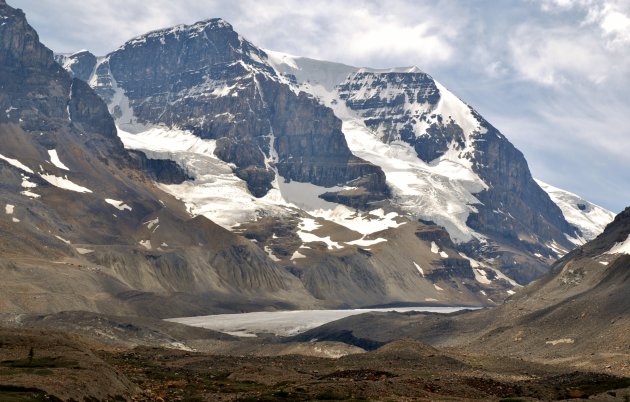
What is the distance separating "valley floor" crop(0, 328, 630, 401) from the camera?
76.9 meters

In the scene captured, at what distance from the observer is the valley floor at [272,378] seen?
76938 millimetres

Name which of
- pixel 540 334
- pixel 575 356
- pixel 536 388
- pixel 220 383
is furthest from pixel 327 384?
pixel 540 334

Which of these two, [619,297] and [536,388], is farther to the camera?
[619,297]

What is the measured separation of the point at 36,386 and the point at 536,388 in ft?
171

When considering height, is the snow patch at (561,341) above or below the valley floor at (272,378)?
above

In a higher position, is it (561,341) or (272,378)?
(561,341)

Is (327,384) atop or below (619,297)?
below

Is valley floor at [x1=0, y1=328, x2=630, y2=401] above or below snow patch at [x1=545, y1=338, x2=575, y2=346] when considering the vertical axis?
below

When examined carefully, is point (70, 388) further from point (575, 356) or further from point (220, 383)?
point (575, 356)

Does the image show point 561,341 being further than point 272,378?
Yes

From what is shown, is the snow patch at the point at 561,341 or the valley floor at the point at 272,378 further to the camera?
the snow patch at the point at 561,341

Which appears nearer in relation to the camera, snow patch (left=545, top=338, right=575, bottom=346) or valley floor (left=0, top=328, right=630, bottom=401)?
valley floor (left=0, top=328, right=630, bottom=401)

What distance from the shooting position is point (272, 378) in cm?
10506

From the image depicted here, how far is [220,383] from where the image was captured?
9938cm
